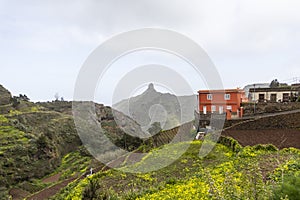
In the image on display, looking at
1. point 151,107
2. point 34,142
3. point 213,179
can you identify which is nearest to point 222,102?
point 151,107

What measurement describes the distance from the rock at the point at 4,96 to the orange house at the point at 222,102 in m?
27.5

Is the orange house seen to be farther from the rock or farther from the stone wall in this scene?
the rock

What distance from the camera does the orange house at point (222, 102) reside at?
1784cm

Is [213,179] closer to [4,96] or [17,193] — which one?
[17,193]

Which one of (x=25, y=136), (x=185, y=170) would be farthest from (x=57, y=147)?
(x=185, y=170)

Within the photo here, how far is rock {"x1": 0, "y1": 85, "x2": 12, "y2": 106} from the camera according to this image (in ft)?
116

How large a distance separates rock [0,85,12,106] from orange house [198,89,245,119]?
27533 millimetres

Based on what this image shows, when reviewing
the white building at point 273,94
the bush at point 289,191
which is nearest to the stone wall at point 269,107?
the white building at point 273,94

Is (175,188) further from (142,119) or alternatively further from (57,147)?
(57,147)

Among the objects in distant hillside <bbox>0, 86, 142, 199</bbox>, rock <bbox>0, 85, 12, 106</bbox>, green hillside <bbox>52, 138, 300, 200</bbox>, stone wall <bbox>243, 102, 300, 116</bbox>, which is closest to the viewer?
green hillside <bbox>52, 138, 300, 200</bbox>

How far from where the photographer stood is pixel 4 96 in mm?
36969

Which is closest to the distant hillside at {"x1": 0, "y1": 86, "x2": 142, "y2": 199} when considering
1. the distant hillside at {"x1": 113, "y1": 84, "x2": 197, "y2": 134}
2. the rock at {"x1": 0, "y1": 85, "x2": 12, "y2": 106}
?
the rock at {"x1": 0, "y1": 85, "x2": 12, "y2": 106}

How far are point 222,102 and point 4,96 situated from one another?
3080 centimetres

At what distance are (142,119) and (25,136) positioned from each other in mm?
20784
